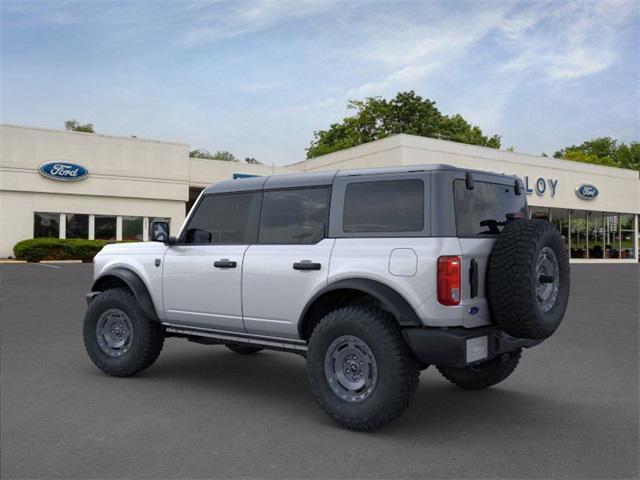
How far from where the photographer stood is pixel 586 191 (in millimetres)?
44781

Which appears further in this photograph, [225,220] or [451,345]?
[225,220]

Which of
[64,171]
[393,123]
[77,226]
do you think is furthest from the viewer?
[393,123]

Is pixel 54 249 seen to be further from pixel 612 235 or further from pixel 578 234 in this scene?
pixel 612 235

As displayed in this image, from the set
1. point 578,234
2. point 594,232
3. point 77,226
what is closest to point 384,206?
point 77,226

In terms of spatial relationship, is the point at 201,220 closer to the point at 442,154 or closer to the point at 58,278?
the point at 58,278

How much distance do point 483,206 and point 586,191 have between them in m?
43.9

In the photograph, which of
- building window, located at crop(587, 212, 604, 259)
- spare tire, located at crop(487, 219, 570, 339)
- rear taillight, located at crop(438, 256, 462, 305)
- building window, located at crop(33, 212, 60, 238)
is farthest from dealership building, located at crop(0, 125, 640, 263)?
rear taillight, located at crop(438, 256, 462, 305)

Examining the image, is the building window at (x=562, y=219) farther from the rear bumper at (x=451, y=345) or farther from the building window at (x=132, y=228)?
the rear bumper at (x=451, y=345)

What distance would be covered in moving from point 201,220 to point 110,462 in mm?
2848

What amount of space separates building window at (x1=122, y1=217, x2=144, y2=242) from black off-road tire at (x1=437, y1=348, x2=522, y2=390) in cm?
3245

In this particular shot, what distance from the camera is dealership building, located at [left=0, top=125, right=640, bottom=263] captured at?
109 ft

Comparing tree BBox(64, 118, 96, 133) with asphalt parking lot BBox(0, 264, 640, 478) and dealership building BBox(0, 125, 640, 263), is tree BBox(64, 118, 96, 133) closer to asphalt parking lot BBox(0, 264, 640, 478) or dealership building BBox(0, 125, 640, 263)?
dealership building BBox(0, 125, 640, 263)

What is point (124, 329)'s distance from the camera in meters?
6.61

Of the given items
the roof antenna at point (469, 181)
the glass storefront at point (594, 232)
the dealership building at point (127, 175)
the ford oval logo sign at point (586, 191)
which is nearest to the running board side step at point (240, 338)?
the roof antenna at point (469, 181)
